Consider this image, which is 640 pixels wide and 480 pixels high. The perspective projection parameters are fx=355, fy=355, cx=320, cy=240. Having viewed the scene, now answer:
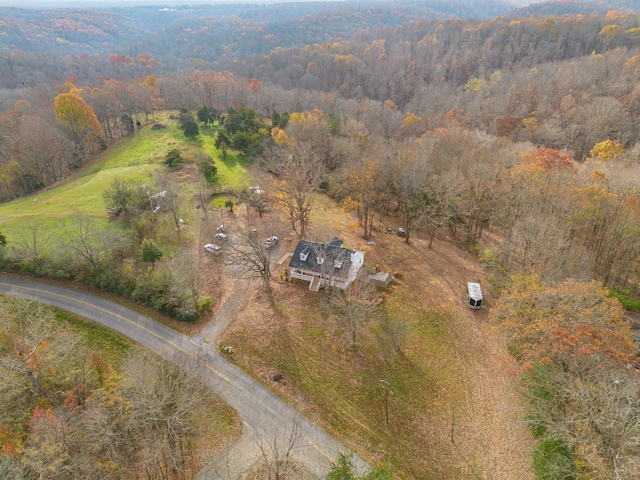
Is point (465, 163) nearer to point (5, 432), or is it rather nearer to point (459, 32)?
point (5, 432)

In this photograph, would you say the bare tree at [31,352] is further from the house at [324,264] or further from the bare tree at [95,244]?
the house at [324,264]

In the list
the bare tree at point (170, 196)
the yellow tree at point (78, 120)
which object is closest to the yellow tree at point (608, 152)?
the bare tree at point (170, 196)

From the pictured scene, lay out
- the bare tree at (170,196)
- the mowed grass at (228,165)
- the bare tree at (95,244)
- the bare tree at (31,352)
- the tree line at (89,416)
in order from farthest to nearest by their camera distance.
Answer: the mowed grass at (228,165) < the bare tree at (170,196) < the bare tree at (95,244) < the bare tree at (31,352) < the tree line at (89,416)

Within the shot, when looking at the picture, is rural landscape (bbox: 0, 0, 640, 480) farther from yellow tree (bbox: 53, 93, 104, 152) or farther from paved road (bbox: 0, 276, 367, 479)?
yellow tree (bbox: 53, 93, 104, 152)

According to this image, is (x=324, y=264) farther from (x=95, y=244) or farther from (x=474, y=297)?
(x=95, y=244)

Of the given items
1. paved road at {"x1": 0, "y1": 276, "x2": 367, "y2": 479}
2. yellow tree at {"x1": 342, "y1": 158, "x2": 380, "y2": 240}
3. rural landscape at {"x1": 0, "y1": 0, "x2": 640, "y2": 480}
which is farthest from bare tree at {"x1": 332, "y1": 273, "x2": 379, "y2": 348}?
yellow tree at {"x1": 342, "y1": 158, "x2": 380, "y2": 240}

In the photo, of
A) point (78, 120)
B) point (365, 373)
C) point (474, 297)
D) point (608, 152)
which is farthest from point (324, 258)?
point (78, 120)
